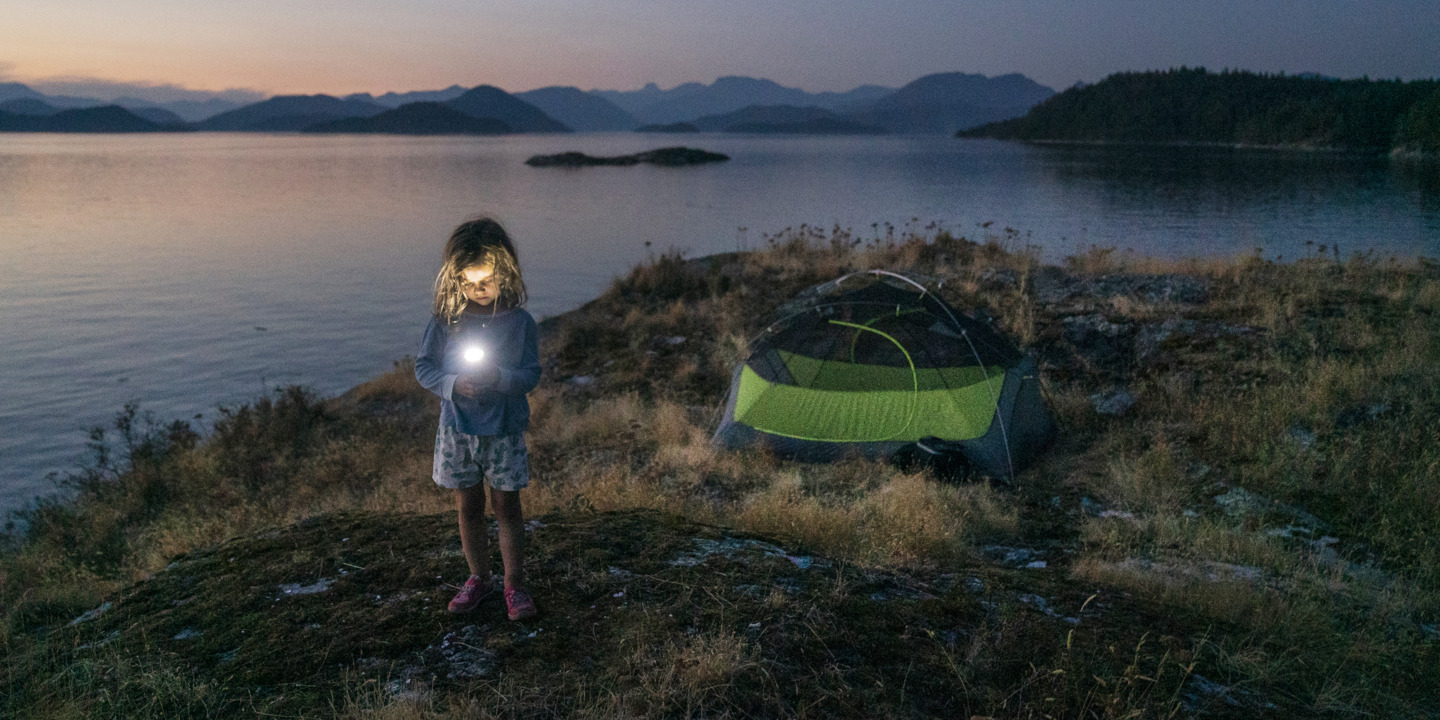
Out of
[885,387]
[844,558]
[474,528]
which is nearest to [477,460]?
[474,528]

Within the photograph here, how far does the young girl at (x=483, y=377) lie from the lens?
3.81 metres

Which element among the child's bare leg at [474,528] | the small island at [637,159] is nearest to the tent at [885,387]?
the child's bare leg at [474,528]

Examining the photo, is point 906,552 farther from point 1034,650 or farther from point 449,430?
point 449,430

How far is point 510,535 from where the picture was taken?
392 cm

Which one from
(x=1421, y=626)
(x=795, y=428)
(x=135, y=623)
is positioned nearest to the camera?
(x=135, y=623)

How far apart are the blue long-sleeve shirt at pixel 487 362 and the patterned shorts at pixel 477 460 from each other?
2.6 inches

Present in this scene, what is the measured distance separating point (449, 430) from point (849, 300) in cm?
671

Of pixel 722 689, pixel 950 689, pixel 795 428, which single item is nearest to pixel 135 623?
pixel 722 689

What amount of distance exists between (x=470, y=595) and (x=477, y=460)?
0.73 m

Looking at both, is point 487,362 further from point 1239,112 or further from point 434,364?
point 1239,112

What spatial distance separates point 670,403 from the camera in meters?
11.4

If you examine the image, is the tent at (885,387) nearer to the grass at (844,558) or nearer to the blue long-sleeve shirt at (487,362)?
the grass at (844,558)

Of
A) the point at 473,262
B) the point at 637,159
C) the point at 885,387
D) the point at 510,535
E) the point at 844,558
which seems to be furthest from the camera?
the point at 637,159

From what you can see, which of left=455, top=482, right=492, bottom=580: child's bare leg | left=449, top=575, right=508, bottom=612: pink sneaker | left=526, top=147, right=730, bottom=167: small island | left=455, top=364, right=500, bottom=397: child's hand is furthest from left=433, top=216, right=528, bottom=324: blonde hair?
left=526, top=147, right=730, bottom=167: small island
